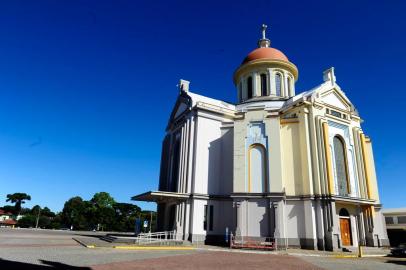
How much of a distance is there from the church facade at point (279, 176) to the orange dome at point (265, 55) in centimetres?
594

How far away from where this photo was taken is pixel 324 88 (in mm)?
28094

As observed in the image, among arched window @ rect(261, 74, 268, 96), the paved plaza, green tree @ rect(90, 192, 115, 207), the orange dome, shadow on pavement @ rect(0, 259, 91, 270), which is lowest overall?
the paved plaza

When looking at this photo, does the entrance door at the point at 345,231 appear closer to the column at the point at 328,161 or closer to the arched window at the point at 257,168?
the column at the point at 328,161

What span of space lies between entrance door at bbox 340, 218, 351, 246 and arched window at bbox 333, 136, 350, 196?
7.11 feet

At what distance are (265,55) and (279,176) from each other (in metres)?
16.2

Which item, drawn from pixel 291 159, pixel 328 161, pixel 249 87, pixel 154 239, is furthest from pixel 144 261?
pixel 249 87

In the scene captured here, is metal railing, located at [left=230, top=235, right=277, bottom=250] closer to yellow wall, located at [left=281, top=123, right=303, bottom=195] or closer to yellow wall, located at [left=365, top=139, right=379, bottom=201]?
yellow wall, located at [left=281, top=123, right=303, bottom=195]

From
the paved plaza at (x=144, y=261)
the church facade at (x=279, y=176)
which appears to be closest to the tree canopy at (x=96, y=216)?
the church facade at (x=279, y=176)

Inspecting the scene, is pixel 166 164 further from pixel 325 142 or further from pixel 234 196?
pixel 325 142

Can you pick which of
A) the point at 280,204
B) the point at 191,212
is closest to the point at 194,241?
the point at 191,212

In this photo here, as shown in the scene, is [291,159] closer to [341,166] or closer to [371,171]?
[341,166]

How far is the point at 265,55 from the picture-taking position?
33.8m

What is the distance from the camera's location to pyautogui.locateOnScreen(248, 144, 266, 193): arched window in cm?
2400

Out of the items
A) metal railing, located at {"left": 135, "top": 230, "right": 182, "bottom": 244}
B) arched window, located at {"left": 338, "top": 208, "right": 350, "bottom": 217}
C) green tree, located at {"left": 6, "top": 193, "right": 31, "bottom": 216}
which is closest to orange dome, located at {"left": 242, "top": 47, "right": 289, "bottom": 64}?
arched window, located at {"left": 338, "top": 208, "right": 350, "bottom": 217}
